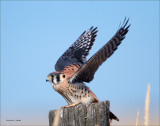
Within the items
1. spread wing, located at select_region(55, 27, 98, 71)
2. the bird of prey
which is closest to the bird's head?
the bird of prey

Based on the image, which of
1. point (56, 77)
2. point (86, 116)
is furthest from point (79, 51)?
point (86, 116)

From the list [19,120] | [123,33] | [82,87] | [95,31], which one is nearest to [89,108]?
[19,120]

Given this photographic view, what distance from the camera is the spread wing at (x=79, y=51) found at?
765cm

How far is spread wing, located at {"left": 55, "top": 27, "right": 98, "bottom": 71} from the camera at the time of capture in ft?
25.1

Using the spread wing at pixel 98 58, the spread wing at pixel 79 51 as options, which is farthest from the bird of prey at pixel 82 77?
the spread wing at pixel 79 51

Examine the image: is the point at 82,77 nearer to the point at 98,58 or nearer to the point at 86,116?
the point at 98,58

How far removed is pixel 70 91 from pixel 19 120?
143cm

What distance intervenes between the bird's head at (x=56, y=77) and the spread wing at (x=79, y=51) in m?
0.84

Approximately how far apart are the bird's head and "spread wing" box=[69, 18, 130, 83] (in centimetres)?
20

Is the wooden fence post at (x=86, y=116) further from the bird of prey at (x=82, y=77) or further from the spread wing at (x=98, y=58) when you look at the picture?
the spread wing at (x=98, y=58)

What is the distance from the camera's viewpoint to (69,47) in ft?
28.8

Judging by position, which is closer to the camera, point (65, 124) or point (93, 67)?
point (65, 124)

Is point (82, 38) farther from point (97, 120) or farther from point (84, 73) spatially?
point (97, 120)

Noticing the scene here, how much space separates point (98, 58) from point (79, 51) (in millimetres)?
2828
